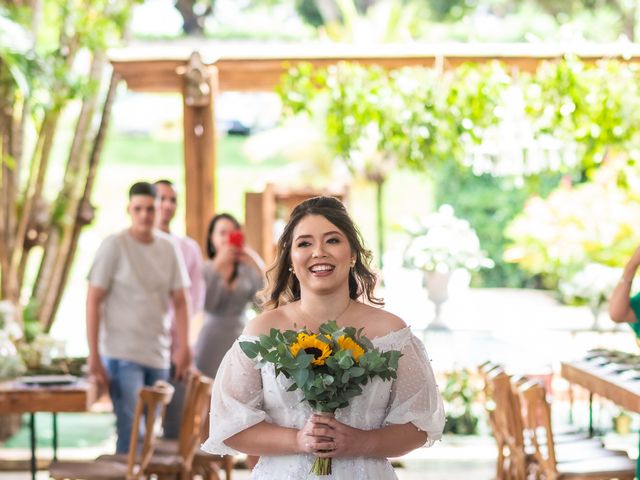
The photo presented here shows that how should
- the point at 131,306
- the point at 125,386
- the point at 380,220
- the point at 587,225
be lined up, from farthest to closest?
the point at 587,225 < the point at 380,220 < the point at 131,306 < the point at 125,386

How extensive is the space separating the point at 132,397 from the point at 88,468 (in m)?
0.58

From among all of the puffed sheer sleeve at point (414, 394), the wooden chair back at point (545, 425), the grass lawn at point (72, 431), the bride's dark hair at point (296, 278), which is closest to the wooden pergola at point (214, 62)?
the grass lawn at point (72, 431)

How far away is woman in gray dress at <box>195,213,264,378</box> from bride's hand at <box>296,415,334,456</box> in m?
3.39

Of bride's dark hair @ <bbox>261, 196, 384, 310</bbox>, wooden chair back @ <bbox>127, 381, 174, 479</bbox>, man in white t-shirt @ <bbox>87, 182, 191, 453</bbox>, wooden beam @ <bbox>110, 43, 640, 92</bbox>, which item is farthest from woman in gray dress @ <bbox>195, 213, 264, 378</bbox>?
bride's dark hair @ <bbox>261, 196, 384, 310</bbox>

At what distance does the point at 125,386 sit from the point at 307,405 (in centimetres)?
281

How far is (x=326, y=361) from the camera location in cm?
296

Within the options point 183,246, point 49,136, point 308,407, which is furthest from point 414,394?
point 49,136

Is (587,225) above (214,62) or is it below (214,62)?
below

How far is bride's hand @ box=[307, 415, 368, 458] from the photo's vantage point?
301 cm

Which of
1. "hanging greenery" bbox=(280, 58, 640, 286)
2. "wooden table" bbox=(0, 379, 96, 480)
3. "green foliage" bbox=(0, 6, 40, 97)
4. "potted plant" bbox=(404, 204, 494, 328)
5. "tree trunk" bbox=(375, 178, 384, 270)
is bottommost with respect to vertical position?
"wooden table" bbox=(0, 379, 96, 480)

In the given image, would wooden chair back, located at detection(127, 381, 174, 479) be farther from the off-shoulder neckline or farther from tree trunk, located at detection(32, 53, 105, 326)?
tree trunk, located at detection(32, 53, 105, 326)

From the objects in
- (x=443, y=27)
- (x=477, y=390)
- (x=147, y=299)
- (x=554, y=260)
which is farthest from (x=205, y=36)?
(x=147, y=299)

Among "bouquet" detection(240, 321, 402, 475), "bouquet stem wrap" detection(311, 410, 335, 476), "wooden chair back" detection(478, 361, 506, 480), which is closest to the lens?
"bouquet" detection(240, 321, 402, 475)

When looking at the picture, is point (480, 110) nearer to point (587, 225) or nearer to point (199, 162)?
point (199, 162)
